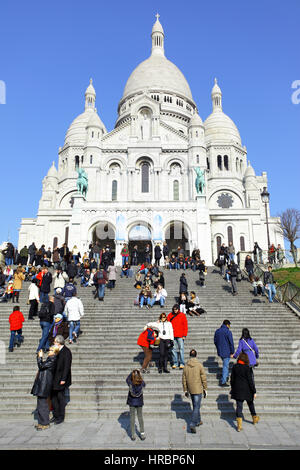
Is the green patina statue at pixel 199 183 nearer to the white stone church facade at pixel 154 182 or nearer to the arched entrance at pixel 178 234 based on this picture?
the white stone church facade at pixel 154 182

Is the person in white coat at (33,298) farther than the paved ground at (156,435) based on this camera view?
Yes

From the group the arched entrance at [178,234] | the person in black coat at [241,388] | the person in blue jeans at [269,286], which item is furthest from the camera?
the arched entrance at [178,234]

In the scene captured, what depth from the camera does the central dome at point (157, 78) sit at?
5847cm

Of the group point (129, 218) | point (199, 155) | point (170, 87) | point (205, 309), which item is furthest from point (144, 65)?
point (205, 309)

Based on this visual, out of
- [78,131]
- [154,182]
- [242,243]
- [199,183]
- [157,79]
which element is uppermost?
[157,79]

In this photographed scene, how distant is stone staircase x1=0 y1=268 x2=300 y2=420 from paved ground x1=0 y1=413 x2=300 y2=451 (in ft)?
1.84

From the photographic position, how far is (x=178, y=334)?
9.95 m

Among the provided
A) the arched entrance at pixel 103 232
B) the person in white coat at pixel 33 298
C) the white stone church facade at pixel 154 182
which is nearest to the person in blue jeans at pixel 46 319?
the person in white coat at pixel 33 298

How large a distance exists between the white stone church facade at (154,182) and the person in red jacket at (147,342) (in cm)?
2300

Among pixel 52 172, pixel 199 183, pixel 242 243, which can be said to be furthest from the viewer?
pixel 52 172

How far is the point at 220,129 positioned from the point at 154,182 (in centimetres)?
1803

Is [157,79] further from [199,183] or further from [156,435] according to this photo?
[156,435]

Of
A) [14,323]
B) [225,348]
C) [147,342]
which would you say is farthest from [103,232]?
[225,348]

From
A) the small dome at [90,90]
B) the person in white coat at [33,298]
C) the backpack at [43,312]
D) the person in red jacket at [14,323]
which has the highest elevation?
the small dome at [90,90]
